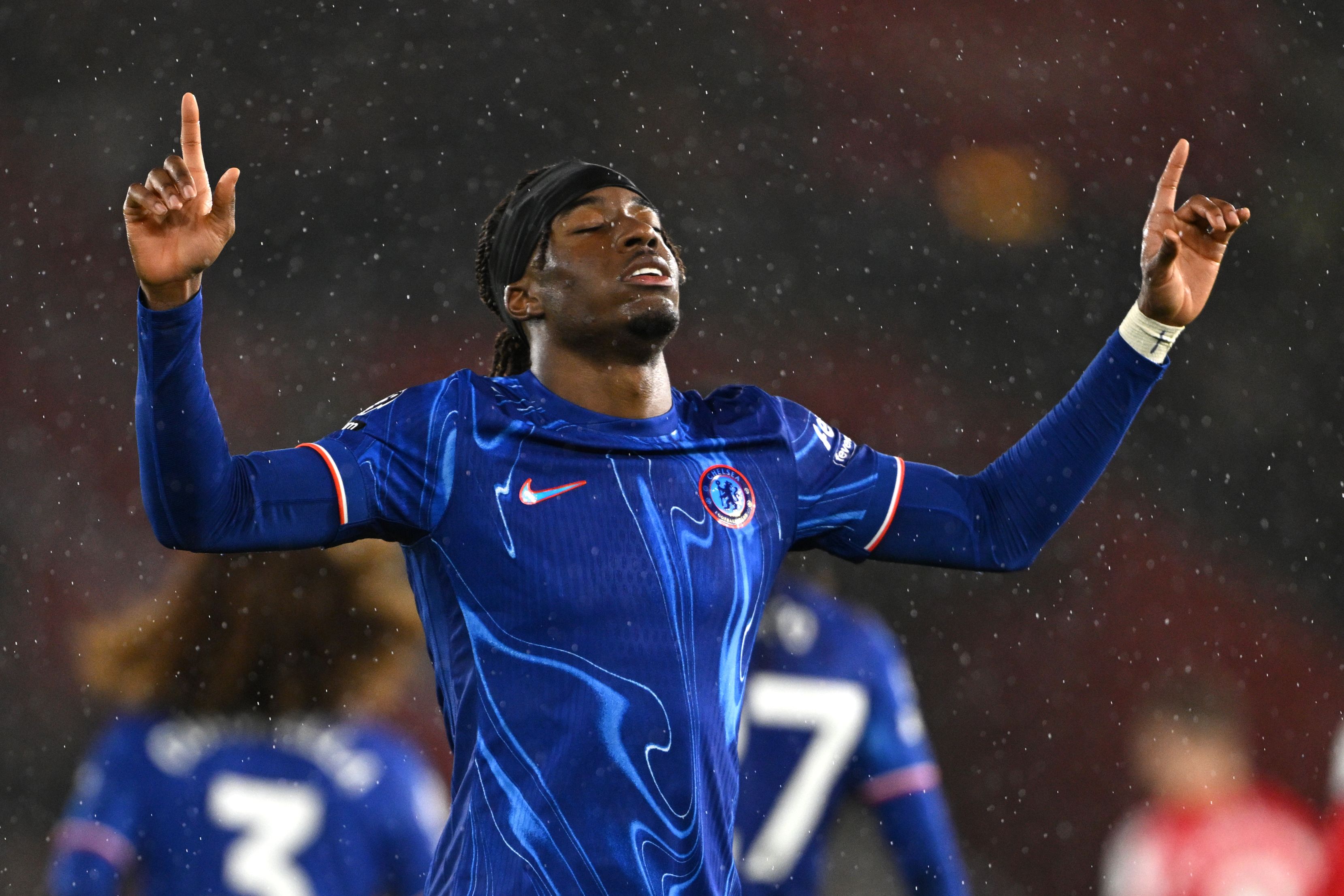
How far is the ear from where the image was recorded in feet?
8.07

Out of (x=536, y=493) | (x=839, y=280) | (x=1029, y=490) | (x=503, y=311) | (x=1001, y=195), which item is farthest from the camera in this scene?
(x=1001, y=195)

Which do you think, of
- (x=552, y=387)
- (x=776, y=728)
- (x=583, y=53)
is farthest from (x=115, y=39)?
(x=552, y=387)

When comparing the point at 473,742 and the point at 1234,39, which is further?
the point at 1234,39

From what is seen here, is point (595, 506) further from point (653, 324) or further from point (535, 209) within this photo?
point (535, 209)

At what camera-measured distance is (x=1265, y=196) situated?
7.14 meters

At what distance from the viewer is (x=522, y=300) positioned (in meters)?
2.49

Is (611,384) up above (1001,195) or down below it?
above

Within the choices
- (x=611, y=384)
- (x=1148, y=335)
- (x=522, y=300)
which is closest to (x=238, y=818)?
(x=522, y=300)

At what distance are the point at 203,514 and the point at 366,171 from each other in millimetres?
5020

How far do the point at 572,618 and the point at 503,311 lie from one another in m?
0.75

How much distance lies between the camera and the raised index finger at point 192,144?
1.92 metres

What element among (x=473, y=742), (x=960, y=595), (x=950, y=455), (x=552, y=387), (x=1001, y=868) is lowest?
(x=1001, y=868)

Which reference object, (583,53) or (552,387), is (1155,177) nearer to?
(583,53)

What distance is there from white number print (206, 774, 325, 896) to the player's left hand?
2.50 meters
